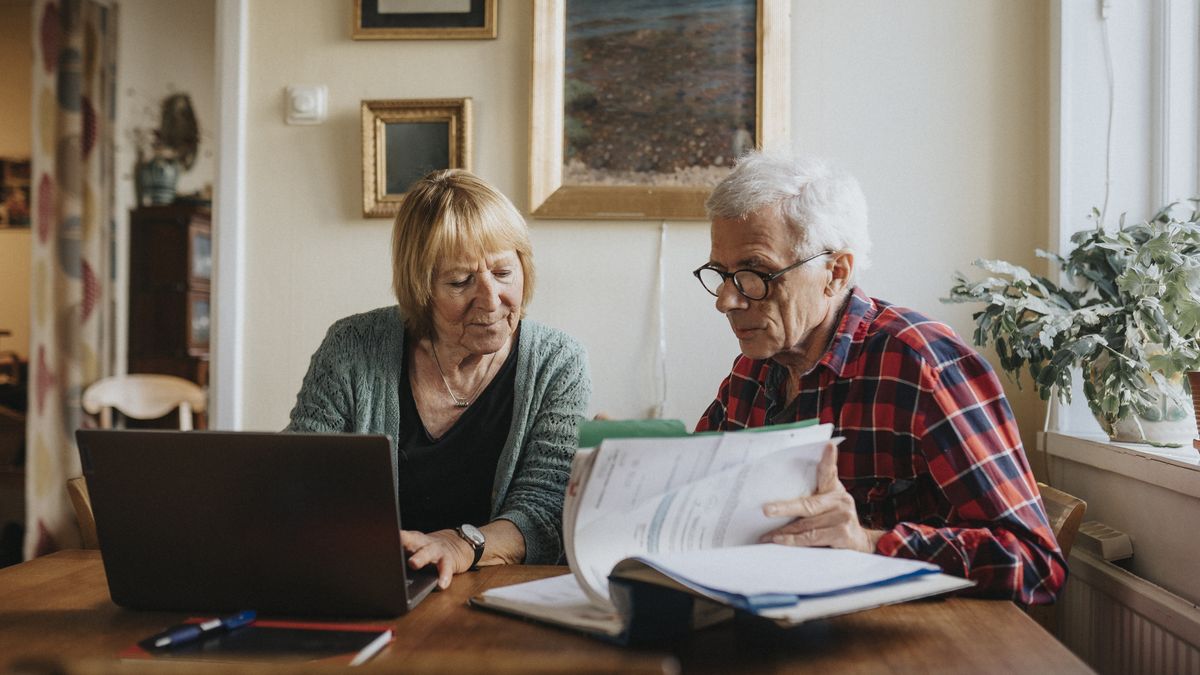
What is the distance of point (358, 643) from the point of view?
83 centimetres

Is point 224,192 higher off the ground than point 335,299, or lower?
higher

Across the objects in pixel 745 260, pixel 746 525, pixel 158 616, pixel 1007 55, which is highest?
pixel 1007 55

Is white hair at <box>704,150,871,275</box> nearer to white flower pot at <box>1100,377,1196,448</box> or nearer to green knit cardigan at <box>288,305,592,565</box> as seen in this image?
green knit cardigan at <box>288,305,592,565</box>

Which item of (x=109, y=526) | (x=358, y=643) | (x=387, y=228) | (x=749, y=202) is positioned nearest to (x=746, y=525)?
(x=358, y=643)

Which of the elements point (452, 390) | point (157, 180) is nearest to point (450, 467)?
point (452, 390)

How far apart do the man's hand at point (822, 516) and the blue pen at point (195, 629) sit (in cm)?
52

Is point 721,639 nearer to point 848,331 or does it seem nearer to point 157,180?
point 848,331

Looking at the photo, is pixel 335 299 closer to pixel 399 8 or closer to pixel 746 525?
pixel 399 8

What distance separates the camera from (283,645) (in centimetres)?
83

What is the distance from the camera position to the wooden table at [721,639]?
2.58 ft

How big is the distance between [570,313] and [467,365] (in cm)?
60

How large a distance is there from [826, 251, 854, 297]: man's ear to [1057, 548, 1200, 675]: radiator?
2.24 ft

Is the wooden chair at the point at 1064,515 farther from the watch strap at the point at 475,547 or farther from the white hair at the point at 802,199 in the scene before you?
the watch strap at the point at 475,547

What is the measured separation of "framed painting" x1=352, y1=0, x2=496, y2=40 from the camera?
219 centimetres
